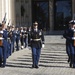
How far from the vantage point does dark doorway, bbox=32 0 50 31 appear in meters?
43.9

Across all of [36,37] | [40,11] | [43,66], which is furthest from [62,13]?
[36,37]

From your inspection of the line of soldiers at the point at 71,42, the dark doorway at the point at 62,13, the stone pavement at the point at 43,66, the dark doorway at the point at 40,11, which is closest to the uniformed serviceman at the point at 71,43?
the line of soldiers at the point at 71,42

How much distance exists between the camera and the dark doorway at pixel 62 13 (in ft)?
142

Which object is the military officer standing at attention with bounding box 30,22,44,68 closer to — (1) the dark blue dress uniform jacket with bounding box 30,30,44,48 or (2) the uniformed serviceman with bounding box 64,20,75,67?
(1) the dark blue dress uniform jacket with bounding box 30,30,44,48

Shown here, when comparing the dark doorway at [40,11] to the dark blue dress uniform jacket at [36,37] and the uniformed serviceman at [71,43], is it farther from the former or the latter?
the uniformed serviceman at [71,43]

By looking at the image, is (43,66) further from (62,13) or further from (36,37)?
(62,13)

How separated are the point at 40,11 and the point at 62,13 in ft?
8.92

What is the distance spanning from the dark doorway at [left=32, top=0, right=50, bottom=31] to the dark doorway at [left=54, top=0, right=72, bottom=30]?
1.10 meters

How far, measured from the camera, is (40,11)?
4444 centimetres

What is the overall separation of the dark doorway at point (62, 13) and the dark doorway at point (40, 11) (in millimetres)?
1104

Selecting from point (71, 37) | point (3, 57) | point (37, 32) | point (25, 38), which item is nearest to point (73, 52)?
point (71, 37)

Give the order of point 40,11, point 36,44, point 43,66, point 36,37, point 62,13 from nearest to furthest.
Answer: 1. point 36,44
2. point 36,37
3. point 43,66
4. point 62,13
5. point 40,11

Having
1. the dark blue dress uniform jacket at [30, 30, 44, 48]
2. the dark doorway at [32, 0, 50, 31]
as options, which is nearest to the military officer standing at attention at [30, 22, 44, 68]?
the dark blue dress uniform jacket at [30, 30, 44, 48]

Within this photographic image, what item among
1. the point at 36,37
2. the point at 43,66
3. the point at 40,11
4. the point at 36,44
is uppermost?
the point at 40,11
